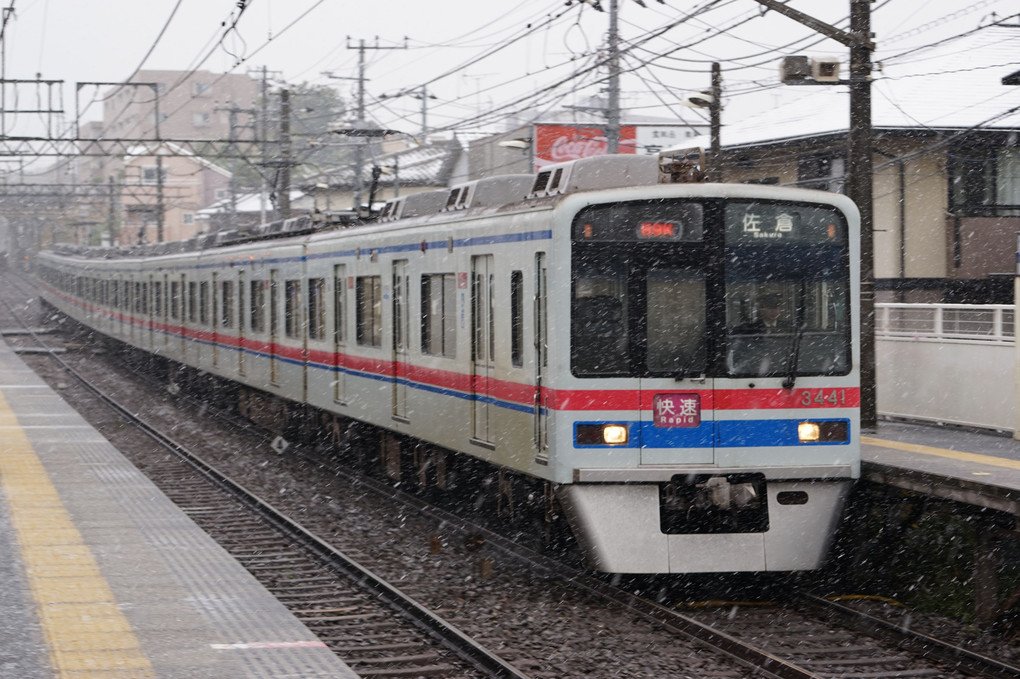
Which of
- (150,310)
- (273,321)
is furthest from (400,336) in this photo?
(150,310)

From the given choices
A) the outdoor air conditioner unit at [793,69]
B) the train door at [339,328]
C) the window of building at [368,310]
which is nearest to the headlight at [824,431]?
the outdoor air conditioner unit at [793,69]

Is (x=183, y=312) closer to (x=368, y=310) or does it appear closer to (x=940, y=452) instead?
(x=368, y=310)

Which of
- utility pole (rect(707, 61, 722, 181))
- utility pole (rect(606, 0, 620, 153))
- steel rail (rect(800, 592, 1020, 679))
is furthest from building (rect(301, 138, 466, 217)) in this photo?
steel rail (rect(800, 592, 1020, 679))

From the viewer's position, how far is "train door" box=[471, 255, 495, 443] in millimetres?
9672

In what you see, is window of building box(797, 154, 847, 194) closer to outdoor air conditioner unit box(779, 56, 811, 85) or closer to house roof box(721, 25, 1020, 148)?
house roof box(721, 25, 1020, 148)

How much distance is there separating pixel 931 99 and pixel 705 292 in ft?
49.5

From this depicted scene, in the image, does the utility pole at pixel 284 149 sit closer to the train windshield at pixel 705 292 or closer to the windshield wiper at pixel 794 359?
the train windshield at pixel 705 292

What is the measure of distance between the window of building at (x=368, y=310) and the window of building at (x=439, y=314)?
4.47 ft

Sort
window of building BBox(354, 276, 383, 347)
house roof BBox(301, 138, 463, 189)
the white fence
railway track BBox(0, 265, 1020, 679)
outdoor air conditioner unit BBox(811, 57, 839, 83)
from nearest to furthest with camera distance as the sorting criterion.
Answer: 1. railway track BBox(0, 265, 1020, 679)
2. outdoor air conditioner unit BBox(811, 57, 839, 83)
3. the white fence
4. window of building BBox(354, 276, 383, 347)
5. house roof BBox(301, 138, 463, 189)

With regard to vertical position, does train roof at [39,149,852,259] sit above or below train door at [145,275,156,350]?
above

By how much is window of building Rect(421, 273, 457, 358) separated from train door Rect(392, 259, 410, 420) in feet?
A: 1.57

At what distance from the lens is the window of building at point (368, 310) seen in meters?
12.6

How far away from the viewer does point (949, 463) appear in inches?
346

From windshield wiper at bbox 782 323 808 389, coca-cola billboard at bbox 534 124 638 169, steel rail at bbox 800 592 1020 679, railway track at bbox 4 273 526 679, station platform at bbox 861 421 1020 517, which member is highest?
coca-cola billboard at bbox 534 124 638 169
